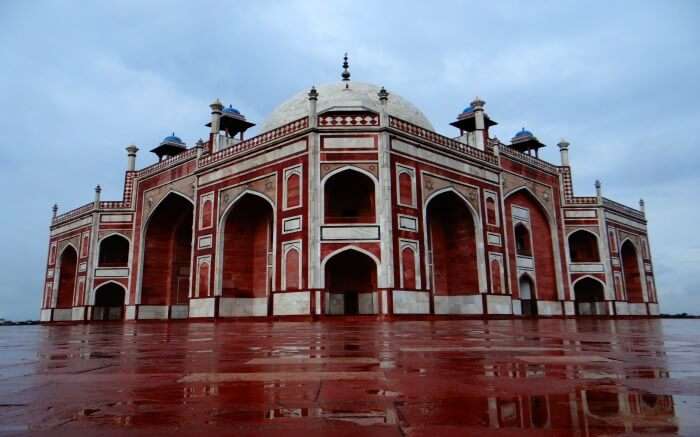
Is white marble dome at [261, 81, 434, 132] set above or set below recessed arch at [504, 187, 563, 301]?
above

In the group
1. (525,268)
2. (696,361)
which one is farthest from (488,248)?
(696,361)

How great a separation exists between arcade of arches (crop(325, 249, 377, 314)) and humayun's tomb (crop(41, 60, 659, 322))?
5 centimetres

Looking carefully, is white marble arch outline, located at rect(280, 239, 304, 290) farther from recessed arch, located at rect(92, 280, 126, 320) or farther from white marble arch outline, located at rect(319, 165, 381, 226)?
recessed arch, located at rect(92, 280, 126, 320)

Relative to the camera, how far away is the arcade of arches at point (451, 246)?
1997 cm

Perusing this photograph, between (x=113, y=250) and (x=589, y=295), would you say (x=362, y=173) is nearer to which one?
(x=589, y=295)

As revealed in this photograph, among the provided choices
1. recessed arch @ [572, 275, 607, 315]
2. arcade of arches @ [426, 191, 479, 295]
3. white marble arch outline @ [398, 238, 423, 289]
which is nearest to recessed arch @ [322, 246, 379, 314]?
white marble arch outline @ [398, 238, 423, 289]

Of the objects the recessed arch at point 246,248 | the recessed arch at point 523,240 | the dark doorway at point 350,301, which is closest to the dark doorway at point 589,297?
the recessed arch at point 523,240

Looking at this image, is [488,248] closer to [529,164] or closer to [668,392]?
[529,164]

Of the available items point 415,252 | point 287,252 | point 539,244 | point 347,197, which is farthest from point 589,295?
point 287,252

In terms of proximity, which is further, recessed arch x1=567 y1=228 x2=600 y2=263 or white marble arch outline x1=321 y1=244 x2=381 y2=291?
recessed arch x1=567 y1=228 x2=600 y2=263

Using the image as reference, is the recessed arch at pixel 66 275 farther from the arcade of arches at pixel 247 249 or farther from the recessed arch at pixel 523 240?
the recessed arch at pixel 523 240

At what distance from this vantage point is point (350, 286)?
19016 mm

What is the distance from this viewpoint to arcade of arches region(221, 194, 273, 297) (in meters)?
20.1

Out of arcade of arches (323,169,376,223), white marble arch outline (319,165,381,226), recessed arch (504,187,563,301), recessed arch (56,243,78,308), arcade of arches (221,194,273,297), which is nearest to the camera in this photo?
white marble arch outline (319,165,381,226)
